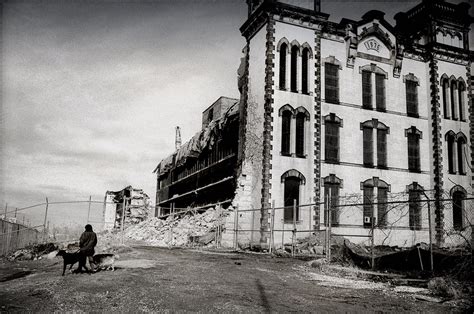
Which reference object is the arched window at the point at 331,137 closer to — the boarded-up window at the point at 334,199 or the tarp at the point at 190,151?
the boarded-up window at the point at 334,199

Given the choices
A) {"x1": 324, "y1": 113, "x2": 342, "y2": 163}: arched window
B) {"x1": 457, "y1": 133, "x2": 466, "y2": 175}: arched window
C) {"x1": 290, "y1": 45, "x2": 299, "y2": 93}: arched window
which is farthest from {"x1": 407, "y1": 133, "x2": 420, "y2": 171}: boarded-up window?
{"x1": 290, "y1": 45, "x2": 299, "y2": 93}: arched window

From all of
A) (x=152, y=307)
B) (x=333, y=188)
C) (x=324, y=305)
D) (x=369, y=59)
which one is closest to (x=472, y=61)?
(x=369, y=59)

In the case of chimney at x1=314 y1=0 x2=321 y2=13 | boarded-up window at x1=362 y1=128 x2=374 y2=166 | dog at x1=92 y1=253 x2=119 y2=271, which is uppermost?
chimney at x1=314 y1=0 x2=321 y2=13

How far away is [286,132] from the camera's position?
996 inches

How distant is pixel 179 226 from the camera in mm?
27812

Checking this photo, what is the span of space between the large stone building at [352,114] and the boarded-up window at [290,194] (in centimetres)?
6

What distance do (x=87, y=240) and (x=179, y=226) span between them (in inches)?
601

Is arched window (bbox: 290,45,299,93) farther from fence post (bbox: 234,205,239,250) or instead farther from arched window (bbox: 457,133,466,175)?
arched window (bbox: 457,133,466,175)

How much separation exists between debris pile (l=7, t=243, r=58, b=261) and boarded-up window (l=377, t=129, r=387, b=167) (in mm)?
19962

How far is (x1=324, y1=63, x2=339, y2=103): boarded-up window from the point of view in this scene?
2694 cm

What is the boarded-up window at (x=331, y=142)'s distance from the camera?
26.3m

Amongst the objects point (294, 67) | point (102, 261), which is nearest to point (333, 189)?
point (294, 67)

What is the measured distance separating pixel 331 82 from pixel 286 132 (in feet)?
16.2

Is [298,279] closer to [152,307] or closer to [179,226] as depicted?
[152,307]
